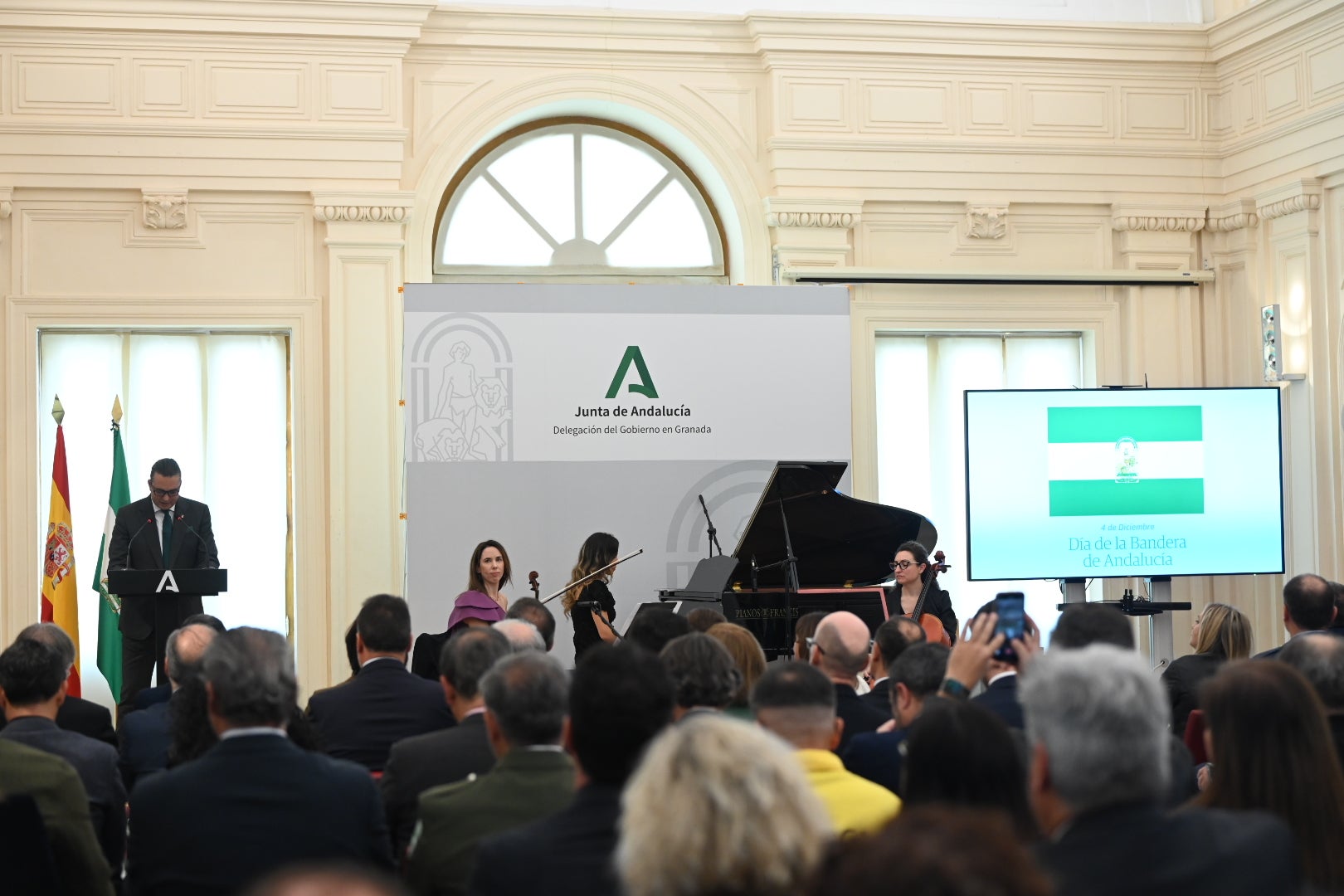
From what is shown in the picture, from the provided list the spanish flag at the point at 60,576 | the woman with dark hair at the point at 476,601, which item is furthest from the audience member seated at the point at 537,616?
the spanish flag at the point at 60,576

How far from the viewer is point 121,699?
7.43 m

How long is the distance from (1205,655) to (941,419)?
4817mm

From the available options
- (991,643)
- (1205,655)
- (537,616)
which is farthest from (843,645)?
(537,616)

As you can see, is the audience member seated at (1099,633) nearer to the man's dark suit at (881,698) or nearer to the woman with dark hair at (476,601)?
the man's dark suit at (881,698)

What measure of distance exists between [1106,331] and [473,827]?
322 inches

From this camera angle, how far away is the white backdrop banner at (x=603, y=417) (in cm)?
806

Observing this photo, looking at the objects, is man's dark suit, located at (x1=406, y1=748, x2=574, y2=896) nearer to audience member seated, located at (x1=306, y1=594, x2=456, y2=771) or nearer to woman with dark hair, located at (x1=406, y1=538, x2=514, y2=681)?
audience member seated, located at (x1=306, y1=594, x2=456, y2=771)

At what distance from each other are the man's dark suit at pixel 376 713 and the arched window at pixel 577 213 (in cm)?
577

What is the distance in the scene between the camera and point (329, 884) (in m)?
1.19

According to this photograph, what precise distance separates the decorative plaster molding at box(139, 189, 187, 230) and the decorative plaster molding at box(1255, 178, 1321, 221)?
6744mm

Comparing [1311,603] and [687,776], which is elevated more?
[687,776]

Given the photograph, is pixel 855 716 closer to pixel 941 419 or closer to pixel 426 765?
pixel 426 765

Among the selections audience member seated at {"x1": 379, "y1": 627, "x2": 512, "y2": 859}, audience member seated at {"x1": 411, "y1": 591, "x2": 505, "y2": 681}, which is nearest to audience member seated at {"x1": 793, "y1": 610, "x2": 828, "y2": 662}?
audience member seated at {"x1": 411, "y1": 591, "x2": 505, "y2": 681}

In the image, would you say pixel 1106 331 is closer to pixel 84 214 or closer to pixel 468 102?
pixel 468 102
